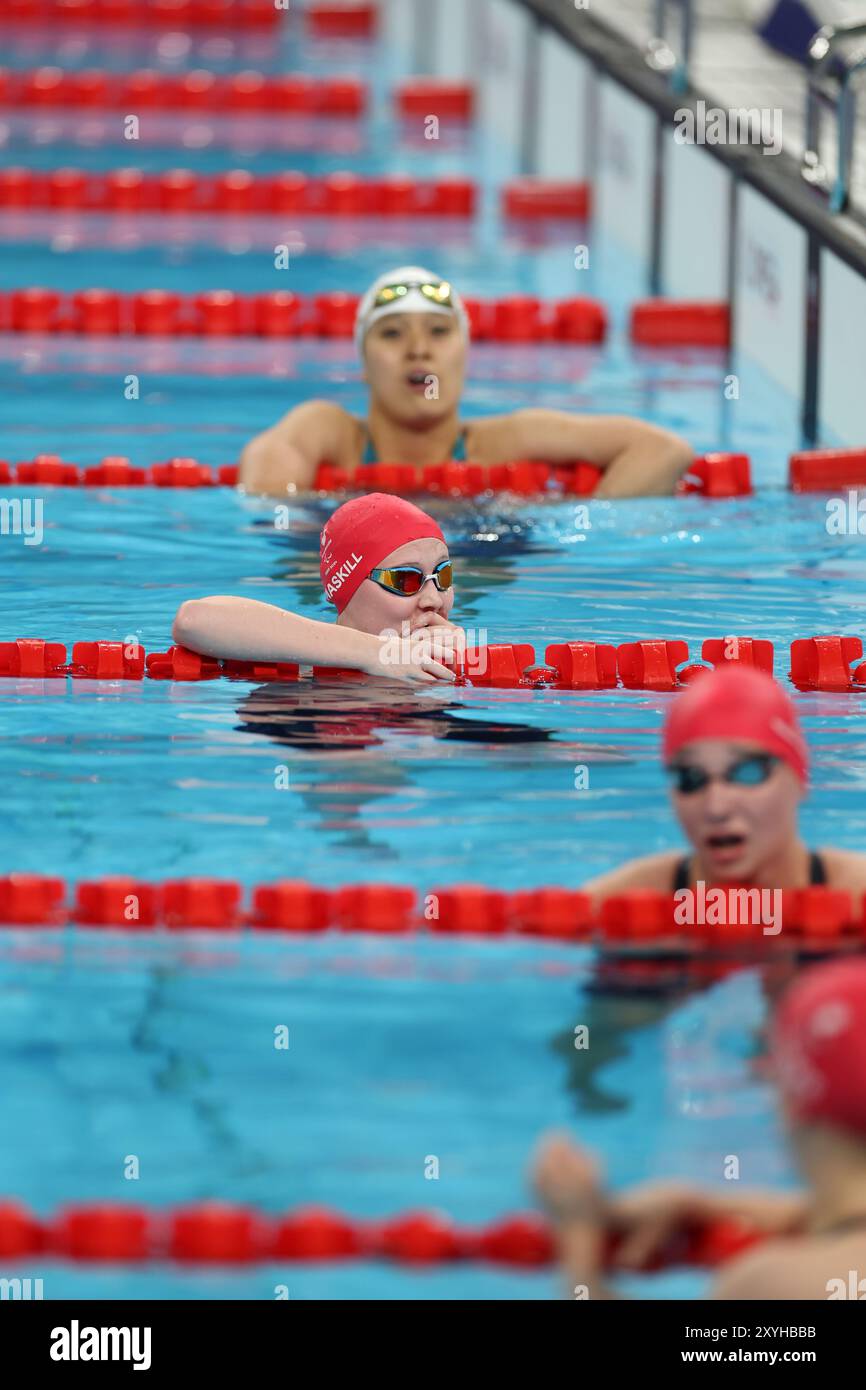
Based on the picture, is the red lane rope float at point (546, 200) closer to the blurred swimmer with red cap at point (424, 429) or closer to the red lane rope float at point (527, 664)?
the blurred swimmer with red cap at point (424, 429)

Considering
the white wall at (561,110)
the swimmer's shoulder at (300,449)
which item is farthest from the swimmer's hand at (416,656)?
the white wall at (561,110)

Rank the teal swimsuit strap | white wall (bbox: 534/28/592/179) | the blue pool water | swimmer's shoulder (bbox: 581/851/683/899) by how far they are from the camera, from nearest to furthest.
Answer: the blue pool water
swimmer's shoulder (bbox: 581/851/683/899)
the teal swimsuit strap
white wall (bbox: 534/28/592/179)

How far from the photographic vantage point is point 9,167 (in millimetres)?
13320

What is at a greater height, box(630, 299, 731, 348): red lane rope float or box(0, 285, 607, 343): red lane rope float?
box(0, 285, 607, 343): red lane rope float

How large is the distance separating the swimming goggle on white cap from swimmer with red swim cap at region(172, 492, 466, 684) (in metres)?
1.82

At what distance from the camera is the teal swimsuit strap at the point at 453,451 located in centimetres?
779

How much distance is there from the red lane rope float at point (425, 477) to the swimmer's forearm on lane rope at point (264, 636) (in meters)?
1.74

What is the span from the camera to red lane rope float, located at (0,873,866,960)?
14.4 ft

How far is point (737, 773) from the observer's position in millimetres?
4078

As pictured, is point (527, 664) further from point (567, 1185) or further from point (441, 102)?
point (441, 102)

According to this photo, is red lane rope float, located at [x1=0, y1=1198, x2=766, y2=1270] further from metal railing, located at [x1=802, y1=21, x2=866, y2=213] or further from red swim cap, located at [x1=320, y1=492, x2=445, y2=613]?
metal railing, located at [x1=802, y1=21, x2=866, y2=213]

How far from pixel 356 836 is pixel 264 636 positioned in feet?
3.28

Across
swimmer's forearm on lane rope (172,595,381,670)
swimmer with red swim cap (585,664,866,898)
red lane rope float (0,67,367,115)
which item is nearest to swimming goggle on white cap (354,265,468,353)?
swimmer's forearm on lane rope (172,595,381,670)
